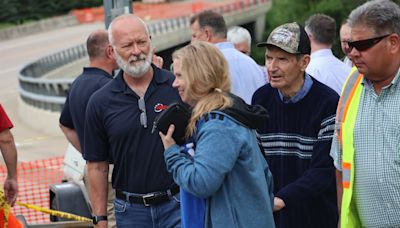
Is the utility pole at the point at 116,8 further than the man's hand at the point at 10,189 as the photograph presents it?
Yes

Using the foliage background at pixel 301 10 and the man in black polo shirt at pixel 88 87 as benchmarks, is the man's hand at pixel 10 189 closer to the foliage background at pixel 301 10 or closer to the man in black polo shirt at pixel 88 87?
the man in black polo shirt at pixel 88 87

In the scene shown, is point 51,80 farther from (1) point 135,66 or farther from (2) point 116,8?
(1) point 135,66

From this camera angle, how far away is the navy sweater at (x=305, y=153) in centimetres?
442

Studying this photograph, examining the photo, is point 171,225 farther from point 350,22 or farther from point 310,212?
point 350,22

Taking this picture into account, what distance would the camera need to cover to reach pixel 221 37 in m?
7.40

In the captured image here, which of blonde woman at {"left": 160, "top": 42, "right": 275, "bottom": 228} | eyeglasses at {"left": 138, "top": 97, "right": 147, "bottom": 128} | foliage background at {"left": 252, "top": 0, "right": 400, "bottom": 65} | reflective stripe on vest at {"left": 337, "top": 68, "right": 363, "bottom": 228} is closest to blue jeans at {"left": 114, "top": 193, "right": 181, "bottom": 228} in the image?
eyeglasses at {"left": 138, "top": 97, "right": 147, "bottom": 128}

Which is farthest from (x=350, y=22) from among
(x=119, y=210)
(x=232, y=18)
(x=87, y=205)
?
(x=232, y=18)

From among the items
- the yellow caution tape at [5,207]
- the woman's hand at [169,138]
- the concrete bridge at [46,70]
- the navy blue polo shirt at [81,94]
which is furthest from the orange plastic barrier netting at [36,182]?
the woman's hand at [169,138]

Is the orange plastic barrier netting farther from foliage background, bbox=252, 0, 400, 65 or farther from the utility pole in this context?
foliage background, bbox=252, 0, 400, 65

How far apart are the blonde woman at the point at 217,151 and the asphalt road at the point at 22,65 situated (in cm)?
1140

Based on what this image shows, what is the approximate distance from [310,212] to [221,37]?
10.2 feet

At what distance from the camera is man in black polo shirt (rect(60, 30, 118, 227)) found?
603 centimetres

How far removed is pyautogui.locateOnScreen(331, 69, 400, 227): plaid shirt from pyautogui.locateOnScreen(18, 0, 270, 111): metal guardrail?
48.6 ft

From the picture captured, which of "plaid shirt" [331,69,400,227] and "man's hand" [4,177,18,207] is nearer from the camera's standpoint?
"plaid shirt" [331,69,400,227]
